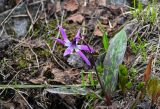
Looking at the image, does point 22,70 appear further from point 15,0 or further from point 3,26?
point 15,0

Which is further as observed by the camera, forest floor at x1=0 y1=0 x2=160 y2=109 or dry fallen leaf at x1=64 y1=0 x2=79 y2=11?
dry fallen leaf at x1=64 y1=0 x2=79 y2=11

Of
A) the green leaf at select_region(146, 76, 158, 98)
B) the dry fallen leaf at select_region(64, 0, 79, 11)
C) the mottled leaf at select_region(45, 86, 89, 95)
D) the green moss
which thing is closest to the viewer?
the green leaf at select_region(146, 76, 158, 98)

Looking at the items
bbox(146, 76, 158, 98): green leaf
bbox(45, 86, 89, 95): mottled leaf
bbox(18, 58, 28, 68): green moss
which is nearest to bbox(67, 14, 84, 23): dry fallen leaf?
bbox(18, 58, 28, 68): green moss

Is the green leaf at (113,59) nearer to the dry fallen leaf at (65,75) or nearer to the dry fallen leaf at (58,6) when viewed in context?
the dry fallen leaf at (65,75)

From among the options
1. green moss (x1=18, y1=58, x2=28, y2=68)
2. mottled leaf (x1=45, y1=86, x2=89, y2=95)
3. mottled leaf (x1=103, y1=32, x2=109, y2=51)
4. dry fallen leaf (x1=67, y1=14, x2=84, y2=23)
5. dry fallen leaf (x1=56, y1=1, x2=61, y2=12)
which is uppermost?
dry fallen leaf (x1=56, y1=1, x2=61, y2=12)

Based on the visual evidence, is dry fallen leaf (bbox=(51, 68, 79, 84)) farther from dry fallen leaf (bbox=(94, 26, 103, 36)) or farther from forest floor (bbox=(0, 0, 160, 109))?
dry fallen leaf (bbox=(94, 26, 103, 36))

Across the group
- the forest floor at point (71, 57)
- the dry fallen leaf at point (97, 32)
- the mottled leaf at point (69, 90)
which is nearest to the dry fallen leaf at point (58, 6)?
the forest floor at point (71, 57)
